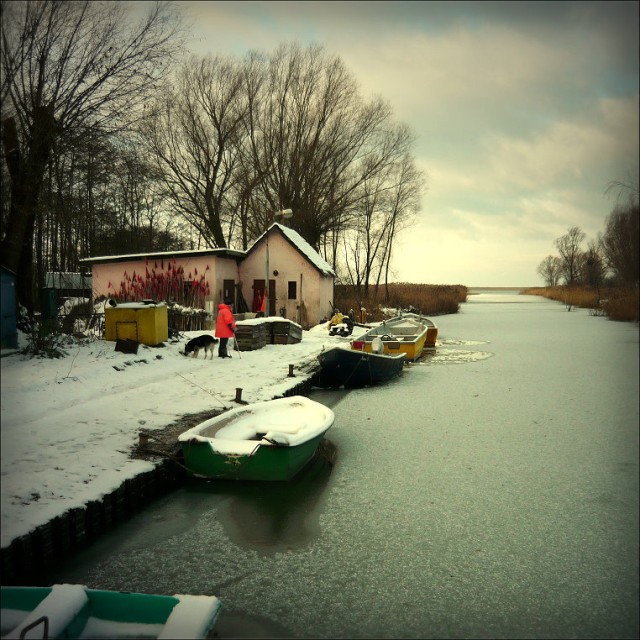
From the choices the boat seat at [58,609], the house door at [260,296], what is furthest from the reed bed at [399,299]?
the boat seat at [58,609]

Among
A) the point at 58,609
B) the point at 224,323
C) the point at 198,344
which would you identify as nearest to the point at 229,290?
the point at 224,323

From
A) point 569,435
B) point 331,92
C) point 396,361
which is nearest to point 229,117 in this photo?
point 331,92

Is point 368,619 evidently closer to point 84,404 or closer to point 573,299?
point 84,404

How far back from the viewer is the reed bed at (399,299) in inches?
1198

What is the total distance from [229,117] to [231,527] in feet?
88.8

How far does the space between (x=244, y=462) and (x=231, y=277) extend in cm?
1568

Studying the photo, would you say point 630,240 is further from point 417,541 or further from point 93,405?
point 93,405

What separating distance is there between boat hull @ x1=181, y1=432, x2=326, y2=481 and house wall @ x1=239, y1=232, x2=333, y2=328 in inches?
619

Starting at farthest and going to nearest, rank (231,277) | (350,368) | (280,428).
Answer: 1. (231,277)
2. (350,368)
3. (280,428)

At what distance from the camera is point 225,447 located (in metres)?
5.70

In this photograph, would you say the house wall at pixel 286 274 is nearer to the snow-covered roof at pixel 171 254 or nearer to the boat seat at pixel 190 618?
the snow-covered roof at pixel 171 254

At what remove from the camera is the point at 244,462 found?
571cm

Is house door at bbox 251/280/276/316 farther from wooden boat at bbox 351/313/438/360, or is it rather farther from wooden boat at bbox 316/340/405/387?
wooden boat at bbox 316/340/405/387

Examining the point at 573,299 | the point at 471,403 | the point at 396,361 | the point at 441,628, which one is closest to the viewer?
the point at 441,628
